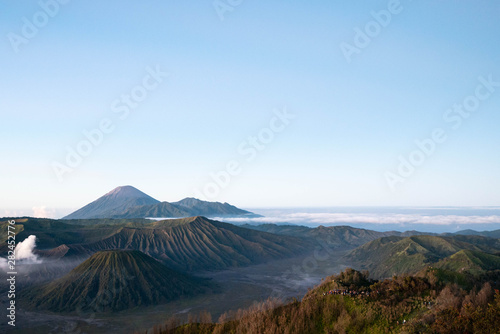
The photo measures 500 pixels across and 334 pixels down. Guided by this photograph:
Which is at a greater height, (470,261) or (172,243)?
(172,243)

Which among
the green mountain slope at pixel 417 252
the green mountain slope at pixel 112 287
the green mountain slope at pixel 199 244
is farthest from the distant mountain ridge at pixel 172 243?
the green mountain slope at pixel 417 252

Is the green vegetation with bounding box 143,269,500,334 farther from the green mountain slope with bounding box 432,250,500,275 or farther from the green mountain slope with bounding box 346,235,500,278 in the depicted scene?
the green mountain slope with bounding box 346,235,500,278

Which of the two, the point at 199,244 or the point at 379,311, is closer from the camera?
the point at 379,311

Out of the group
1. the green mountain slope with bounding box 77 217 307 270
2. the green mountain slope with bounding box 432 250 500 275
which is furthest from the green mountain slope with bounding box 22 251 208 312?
the green mountain slope with bounding box 432 250 500 275

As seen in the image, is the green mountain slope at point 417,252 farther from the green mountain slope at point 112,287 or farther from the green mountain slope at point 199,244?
the green mountain slope at point 112,287

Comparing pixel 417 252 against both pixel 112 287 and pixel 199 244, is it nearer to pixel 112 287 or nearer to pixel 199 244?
pixel 199 244

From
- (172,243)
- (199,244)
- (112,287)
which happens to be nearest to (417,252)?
(199,244)

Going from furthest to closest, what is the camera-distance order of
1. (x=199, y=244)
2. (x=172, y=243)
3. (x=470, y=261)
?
1. (x=199, y=244)
2. (x=172, y=243)
3. (x=470, y=261)

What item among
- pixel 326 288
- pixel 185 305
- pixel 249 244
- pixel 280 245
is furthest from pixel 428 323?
pixel 280 245
